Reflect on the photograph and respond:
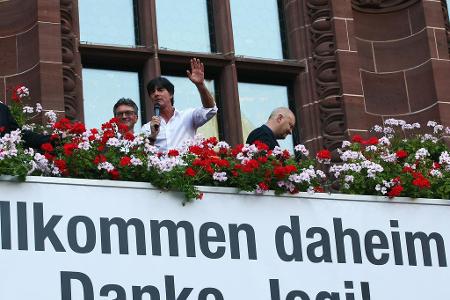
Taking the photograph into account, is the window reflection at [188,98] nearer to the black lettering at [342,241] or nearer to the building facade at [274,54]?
the building facade at [274,54]

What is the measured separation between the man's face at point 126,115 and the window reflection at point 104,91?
2.10 meters

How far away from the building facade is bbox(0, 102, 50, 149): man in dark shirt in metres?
2.60

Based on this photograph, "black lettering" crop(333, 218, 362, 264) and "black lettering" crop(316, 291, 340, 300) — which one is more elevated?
"black lettering" crop(333, 218, 362, 264)

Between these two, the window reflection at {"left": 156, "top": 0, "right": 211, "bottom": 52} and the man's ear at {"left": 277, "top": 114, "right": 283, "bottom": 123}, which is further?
the window reflection at {"left": 156, "top": 0, "right": 211, "bottom": 52}

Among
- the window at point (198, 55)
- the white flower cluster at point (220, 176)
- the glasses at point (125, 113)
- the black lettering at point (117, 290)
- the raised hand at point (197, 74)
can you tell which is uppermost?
the window at point (198, 55)

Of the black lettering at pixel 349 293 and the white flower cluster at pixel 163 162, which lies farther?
the black lettering at pixel 349 293

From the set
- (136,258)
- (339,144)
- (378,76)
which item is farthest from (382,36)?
(136,258)

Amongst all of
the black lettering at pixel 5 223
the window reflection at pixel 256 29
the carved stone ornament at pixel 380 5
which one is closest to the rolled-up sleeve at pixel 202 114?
the black lettering at pixel 5 223

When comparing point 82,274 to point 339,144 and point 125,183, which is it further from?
point 339,144

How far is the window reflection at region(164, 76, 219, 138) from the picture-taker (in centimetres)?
1488

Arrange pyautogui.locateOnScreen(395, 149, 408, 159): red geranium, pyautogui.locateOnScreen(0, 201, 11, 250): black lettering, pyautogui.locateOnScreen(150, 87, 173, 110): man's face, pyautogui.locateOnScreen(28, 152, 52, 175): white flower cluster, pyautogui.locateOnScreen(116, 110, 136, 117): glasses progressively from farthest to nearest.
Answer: pyautogui.locateOnScreen(116, 110, 136, 117): glasses → pyautogui.locateOnScreen(150, 87, 173, 110): man's face → pyautogui.locateOnScreen(395, 149, 408, 159): red geranium → pyautogui.locateOnScreen(28, 152, 52, 175): white flower cluster → pyautogui.locateOnScreen(0, 201, 11, 250): black lettering

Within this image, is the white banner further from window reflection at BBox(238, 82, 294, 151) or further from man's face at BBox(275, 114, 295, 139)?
window reflection at BBox(238, 82, 294, 151)

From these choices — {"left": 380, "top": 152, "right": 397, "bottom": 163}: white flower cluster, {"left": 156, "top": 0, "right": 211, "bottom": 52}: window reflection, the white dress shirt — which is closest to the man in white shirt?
the white dress shirt

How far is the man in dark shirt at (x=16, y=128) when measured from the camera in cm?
1115
